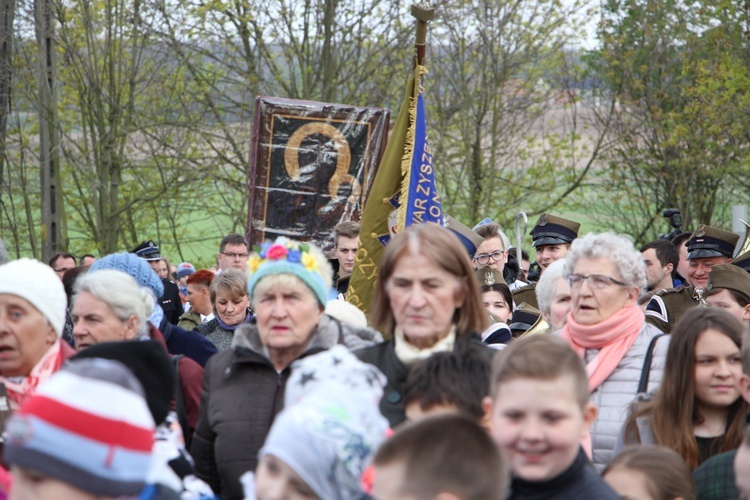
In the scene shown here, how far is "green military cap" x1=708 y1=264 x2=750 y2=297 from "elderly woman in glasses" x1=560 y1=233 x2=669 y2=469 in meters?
1.60

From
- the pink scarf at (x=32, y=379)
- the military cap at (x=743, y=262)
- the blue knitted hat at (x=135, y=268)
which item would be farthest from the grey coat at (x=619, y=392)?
the military cap at (x=743, y=262)

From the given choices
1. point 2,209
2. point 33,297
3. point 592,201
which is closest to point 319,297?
point 33,297

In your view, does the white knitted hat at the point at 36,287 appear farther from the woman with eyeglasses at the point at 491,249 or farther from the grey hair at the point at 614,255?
the woman with eyeglasses at the point at 491,249

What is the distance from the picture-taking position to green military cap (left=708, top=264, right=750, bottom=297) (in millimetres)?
6637

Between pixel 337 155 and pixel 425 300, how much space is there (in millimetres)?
6657

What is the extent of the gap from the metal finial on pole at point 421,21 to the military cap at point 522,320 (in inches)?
72.8

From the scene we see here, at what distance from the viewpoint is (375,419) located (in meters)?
3.18

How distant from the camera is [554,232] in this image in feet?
28.8

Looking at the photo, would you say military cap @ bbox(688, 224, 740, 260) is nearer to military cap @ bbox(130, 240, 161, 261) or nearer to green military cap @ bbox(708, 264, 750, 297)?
green military cap @ bbox(708, 264, 750, 297)

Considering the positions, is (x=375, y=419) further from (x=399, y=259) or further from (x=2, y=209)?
(x=2, y=209)

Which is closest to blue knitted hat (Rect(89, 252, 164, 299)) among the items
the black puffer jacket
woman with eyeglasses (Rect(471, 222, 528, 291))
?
the black puffer jacket

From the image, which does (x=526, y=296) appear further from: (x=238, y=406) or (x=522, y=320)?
(x=238, y=406)

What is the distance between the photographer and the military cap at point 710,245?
8273 millimetres

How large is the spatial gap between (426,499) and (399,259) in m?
1.50
